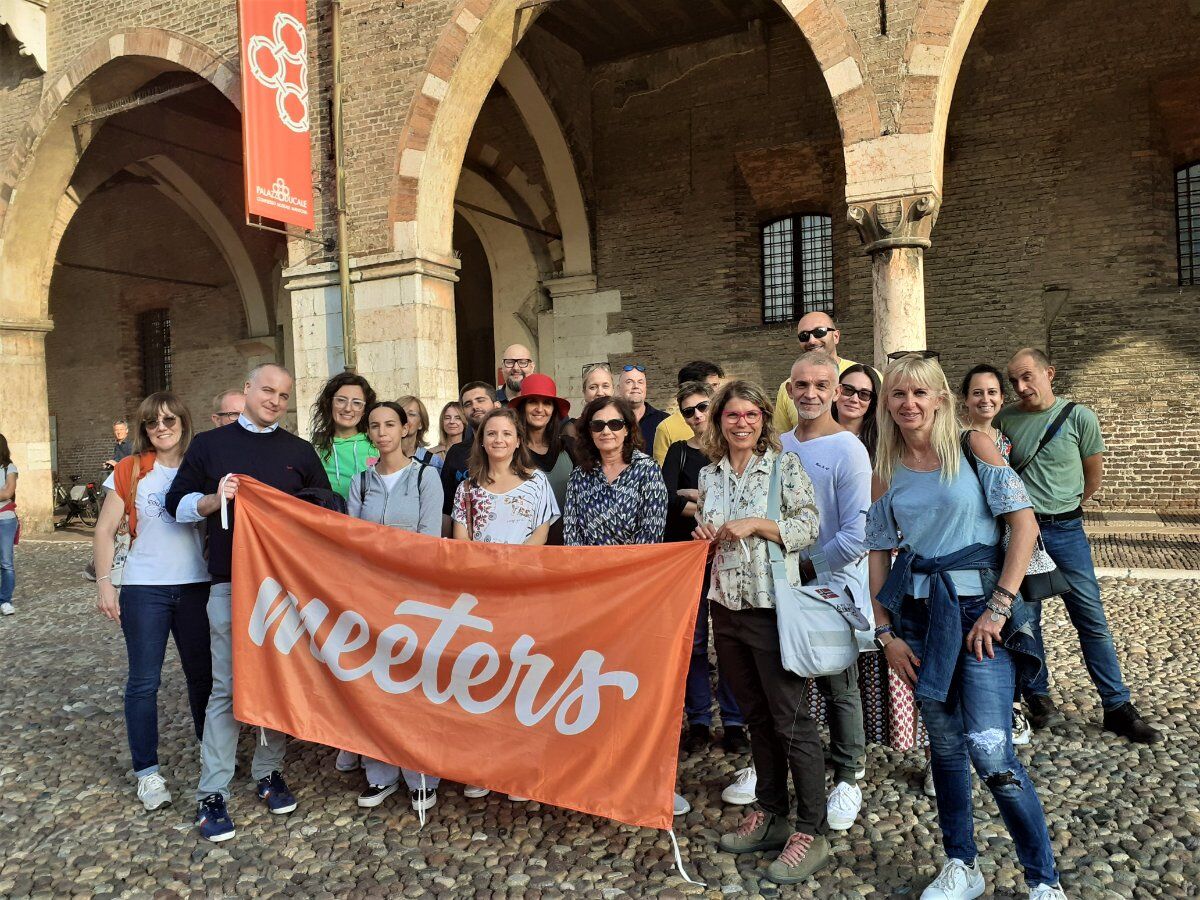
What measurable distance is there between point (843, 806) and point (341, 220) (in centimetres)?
935

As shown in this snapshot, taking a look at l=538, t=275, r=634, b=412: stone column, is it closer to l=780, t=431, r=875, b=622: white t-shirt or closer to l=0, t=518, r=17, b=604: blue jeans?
l=0, t=518, r=17, b=604: blue jeans

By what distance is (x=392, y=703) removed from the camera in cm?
370

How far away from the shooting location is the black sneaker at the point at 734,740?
425 cm

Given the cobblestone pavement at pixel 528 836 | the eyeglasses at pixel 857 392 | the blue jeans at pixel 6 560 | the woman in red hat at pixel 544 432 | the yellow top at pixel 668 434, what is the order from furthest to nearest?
the blue jeans at pixel 6 560 < the yellow top at pixel 668 434 < the woman in red hat at pixel 544 432 < the eyeglasses at pixel 857 392 < the cobblestone pavement at pixel 528 836

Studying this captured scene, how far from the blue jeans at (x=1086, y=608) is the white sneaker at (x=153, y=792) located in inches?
159

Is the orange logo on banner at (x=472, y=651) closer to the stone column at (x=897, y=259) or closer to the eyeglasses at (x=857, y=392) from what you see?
the eyeglasses at (x=857, y=392)

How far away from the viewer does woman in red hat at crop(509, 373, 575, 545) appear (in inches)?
176

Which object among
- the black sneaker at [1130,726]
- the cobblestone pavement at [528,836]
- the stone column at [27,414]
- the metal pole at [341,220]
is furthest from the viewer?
the stone column at [27,414]

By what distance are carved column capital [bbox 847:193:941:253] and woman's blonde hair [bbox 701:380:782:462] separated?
5.81 meters

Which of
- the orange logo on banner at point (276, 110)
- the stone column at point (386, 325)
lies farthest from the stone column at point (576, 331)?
the orange logo on banner at point (276, 110)

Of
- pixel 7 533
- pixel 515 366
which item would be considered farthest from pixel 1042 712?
pixel 7 533

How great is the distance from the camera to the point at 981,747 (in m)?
2.67

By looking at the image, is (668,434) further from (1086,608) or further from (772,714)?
(1086,608)

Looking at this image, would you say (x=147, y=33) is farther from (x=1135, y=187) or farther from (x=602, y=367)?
(x=1135, y=187)
